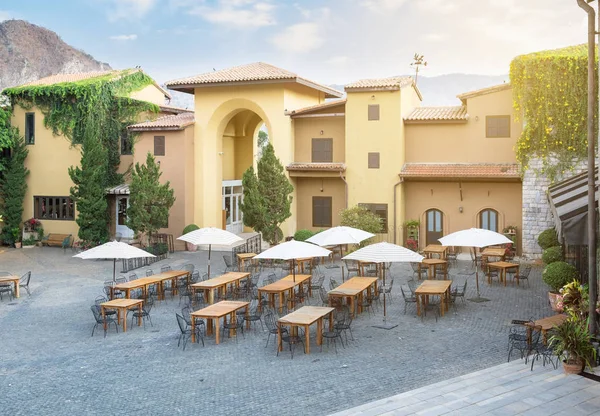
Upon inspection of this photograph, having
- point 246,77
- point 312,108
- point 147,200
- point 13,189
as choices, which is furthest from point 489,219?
point 13,189

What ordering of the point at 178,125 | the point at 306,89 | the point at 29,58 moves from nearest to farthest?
the point at 178,125 < the point at 306,89 < the point at 29,58

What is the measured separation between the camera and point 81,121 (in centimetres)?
3388

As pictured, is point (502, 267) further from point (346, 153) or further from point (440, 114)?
point (346, 153)

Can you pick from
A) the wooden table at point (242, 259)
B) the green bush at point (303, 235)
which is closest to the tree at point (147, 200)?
the wooden table at point (242, 259)

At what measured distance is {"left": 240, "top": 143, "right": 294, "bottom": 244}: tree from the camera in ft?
90.2

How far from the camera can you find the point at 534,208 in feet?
86.7

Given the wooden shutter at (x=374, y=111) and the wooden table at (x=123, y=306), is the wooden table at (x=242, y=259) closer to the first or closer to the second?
the wooden table at (x=123, y=306)

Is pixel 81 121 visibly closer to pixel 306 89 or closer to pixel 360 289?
pixel 306 89

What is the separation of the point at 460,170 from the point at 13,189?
25178mm

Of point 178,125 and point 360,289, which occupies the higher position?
point 178,125

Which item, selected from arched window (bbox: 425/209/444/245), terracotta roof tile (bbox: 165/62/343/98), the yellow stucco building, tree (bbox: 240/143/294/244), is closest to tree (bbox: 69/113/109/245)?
the yellow stucco building

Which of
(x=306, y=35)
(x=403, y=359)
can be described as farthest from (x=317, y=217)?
(x=306, y=35)

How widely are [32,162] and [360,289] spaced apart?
2575 cm

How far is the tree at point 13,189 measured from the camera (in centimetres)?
3391
